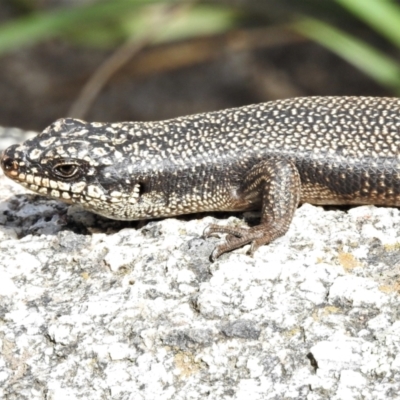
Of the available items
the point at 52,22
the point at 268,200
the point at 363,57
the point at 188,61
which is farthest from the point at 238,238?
the point at 188,61

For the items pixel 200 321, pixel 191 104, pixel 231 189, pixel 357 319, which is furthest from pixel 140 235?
pixel 191 104

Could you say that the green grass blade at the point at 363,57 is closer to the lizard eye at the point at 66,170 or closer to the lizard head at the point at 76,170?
the lizard head at the point at 76,170

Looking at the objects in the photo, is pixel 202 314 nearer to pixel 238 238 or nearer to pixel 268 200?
pixel 238 238

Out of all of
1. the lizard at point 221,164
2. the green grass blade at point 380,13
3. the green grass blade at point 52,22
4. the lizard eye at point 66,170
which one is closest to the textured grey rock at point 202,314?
the lizard at point 221,164

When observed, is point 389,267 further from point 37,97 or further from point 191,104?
point 37,97

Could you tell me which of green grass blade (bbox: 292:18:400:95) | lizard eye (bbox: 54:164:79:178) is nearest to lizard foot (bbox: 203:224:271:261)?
lizard eye (bbox: 54:164:79:178)

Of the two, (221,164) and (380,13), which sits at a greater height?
(380,13)

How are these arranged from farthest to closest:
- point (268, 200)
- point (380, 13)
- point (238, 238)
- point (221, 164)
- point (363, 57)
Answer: point (363, 57)
point (380, 13)
point (221, 164)
point (268, 200)
point (238, 238)
